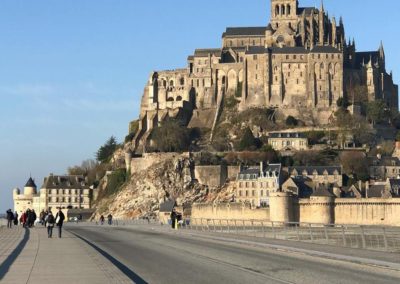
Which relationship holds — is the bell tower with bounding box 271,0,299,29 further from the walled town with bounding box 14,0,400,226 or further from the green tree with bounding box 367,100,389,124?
the green tree with bounding box 367,100,389,124

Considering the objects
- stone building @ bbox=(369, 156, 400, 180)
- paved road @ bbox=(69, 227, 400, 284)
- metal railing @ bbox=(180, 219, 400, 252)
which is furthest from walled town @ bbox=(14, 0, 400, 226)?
paved road @ bbox=(69, 227, 400, 284)

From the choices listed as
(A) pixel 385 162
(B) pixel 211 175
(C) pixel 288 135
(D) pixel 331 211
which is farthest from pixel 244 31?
(D) pixel 331 211

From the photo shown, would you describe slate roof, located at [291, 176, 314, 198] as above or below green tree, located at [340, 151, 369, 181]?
below

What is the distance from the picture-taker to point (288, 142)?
3947 inches

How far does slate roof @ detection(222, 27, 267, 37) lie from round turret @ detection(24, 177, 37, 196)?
37.6m

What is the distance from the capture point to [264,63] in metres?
110

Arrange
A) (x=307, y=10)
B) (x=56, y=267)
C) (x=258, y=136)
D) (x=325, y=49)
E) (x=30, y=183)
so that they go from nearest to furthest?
(x=56, y=267) < (x=258, y=136) < (x=325, y=49) < (x=307, y=10) < (x=30, y=183)

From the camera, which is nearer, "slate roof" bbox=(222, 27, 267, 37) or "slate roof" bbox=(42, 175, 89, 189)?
"slate roof" bbox=(42, 175, 89, 189)

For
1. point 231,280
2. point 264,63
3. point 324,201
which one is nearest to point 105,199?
point 264,63

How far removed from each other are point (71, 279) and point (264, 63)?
95.6m

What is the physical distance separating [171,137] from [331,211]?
112 feet

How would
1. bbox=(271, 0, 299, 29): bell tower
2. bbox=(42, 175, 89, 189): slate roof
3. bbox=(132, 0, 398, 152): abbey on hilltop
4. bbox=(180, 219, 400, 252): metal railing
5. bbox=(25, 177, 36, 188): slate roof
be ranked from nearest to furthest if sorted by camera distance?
bbox=(180, 219, 400, 252): metal railing
bbox=(132, 0, 398, 152): abbey on hilltop
bbox=(42, 175, 89, 189): slate roof
bbox=(271, 0, 299, 29): bell tower
bbox=(25, 177, 36, 188): slate roof

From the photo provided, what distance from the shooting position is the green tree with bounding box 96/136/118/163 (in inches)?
4953

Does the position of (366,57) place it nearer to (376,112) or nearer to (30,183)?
(376,112)
